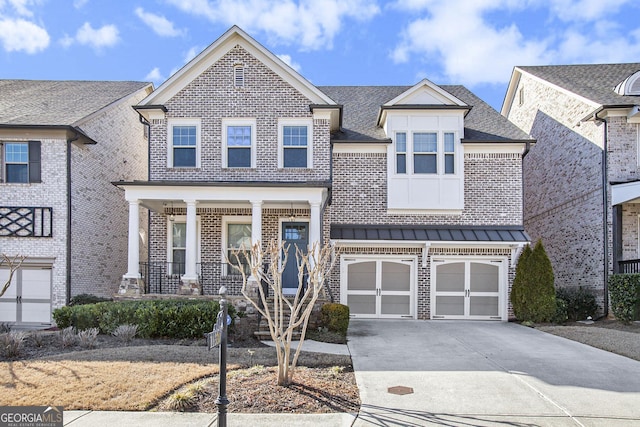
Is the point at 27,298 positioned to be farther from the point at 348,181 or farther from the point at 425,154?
the point at 425,154

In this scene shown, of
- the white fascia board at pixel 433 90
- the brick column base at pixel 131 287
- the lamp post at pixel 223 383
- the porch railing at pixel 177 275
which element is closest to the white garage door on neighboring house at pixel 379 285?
the porch railing at pixel 177 275

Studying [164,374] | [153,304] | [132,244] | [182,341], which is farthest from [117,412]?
[132,244]

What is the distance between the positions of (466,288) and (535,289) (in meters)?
2.08

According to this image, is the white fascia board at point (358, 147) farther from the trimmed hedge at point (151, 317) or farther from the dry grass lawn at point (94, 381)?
the dry grass lawn at point (94, 381)

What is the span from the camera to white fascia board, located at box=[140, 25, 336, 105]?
1495 cm

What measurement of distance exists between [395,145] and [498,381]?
957 cm

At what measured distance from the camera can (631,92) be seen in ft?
52.0

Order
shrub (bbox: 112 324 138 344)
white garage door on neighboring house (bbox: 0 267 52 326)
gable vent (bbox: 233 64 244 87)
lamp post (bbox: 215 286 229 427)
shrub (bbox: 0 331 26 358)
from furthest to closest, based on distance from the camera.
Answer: gable vent (bbox: 233 64 244 87), white garage door on neighboring house (bbox: 0 267 52 326), shrub (bbox: 112 324 138 344), shrub (bbox: 0 331 26 358), lamp post (bbox: 215 286 229 427)

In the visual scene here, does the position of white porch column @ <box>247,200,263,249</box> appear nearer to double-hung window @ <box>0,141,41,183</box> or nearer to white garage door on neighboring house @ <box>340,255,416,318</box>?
white garage door on neighboring house @ <box>340,255,416,318</box>

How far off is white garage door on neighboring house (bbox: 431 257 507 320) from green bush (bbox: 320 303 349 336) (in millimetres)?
4791

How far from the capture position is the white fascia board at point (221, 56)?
1495 cm

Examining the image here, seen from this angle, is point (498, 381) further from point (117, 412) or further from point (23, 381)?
point (23, 381)

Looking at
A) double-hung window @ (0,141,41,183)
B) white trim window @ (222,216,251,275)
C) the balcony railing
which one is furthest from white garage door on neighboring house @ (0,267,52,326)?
white trim window @ (222,216,251,275)

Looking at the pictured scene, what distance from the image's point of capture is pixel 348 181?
1603 centimetres
